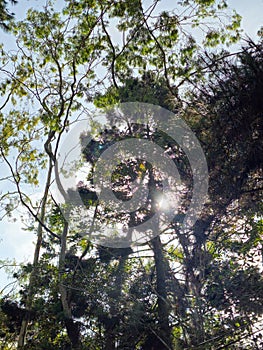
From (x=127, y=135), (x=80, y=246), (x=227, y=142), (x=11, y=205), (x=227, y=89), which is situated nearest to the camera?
(x=227, y=89)

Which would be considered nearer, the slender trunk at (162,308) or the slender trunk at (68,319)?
the slender trunk at (162,308)

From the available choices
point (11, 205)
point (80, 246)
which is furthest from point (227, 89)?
point (11, 205)

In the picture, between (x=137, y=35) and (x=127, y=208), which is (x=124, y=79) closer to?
(x=137, y=35)

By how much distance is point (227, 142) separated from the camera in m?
3.93

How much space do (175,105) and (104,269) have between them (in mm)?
4059

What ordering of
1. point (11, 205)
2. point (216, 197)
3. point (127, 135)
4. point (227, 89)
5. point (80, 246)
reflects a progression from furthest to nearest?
point (11, 205) < point (80, 246) < point (127, 135) < point (216, 197) < point (227, 89)

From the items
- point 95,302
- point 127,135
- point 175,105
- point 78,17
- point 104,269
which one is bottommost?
point 95,302

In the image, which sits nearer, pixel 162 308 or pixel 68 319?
pixel 162 308

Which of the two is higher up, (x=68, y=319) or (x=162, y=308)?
(x=162, y=308)

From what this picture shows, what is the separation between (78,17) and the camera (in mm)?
6441

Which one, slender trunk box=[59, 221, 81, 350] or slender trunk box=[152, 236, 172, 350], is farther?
slender trunk box=[59, 221, 81, 350]

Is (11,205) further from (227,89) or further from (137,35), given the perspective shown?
(227,89)

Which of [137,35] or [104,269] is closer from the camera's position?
[137,35]

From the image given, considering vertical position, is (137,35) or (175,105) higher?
(137,35)
